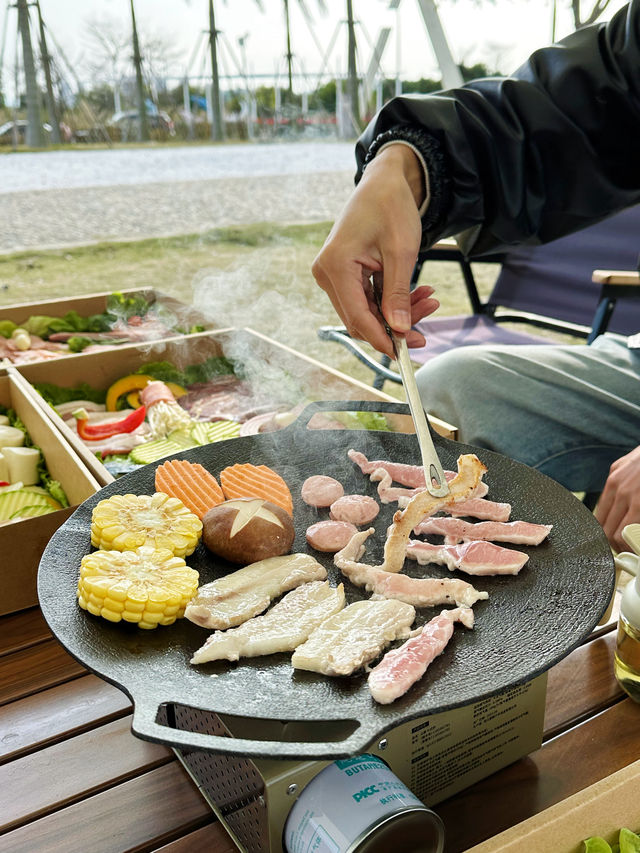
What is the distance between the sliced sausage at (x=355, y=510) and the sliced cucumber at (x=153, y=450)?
108 cm

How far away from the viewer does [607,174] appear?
1806 mm

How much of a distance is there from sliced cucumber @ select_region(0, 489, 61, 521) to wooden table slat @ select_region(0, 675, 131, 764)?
2.35ft

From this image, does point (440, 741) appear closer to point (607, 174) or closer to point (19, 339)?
point (607, 174)

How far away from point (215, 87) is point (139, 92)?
2.20 feet

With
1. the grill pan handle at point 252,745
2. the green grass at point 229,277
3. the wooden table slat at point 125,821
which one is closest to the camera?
the grill pan handle at point 252,745

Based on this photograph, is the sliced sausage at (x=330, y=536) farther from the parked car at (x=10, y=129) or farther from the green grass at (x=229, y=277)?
the parked car at (x=10, y=129)

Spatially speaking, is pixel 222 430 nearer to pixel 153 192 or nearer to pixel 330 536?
pixel 330 536

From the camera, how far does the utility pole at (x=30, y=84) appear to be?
199 inches

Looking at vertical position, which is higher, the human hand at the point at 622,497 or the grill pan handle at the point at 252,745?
the grill pan handle at the point at 252,745

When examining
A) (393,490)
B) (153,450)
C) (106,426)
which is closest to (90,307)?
(106,426)

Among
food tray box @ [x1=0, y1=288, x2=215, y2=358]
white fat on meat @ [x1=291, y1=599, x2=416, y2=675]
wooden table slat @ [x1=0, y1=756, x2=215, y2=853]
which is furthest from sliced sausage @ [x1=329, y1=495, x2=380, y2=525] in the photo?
food tray box @ [x1=0, y1=288, x2=215, y2=358]

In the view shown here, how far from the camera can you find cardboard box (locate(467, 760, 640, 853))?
837mm

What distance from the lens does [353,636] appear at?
37.7 inches

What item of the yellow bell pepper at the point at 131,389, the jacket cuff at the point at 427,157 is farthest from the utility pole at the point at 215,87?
the jacket cuff at the point at 427,157
